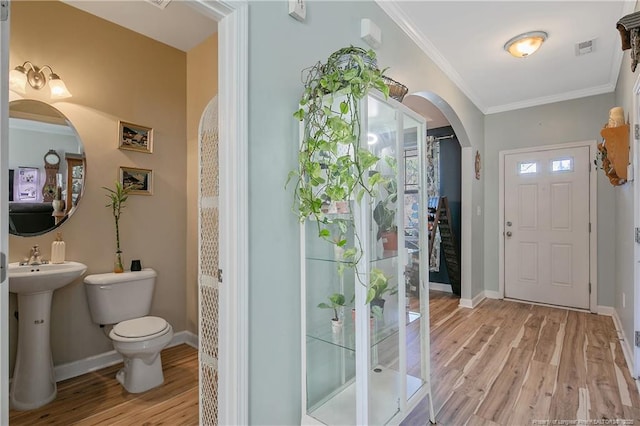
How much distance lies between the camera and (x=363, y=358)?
4.42 feet

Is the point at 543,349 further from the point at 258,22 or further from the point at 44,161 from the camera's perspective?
the point at 44,161

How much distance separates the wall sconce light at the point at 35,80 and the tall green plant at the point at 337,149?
2.00 meters

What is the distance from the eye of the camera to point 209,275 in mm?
1691

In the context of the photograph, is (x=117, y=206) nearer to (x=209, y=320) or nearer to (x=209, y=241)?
(x=209, y=241)

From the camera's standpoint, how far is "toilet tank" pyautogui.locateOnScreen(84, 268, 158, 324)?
2.40 meters

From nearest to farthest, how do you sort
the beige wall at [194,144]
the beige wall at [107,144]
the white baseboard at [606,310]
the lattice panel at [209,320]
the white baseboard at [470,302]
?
the lattice panel at [209,320] < the beige wall at [107,144] < the beige wall at [194,144] < the white baseboard at [606,310] < the white baseboard at [470,302]

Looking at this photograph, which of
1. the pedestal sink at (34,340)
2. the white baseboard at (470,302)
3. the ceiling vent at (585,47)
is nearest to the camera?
the pedestal sink at (34,340)

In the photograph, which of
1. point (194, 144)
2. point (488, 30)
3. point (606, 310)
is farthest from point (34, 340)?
point (606, 310)

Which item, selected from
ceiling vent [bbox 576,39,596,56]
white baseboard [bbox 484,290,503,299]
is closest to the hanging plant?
ceiling vent [bbox 576,39,596,56]

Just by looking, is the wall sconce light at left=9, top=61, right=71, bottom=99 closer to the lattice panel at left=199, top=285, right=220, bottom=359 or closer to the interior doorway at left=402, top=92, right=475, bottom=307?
the lattice panel at left=199, top=285, right=220, bottom=359

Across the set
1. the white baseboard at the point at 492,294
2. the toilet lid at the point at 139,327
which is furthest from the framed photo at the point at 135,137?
the white baseboard at the point at 492,294

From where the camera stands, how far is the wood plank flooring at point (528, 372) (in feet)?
6.29

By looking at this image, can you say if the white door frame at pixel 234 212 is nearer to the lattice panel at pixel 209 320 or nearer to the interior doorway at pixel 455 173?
the lattice panel at pixel 209 320

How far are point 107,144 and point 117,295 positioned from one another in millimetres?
1217
